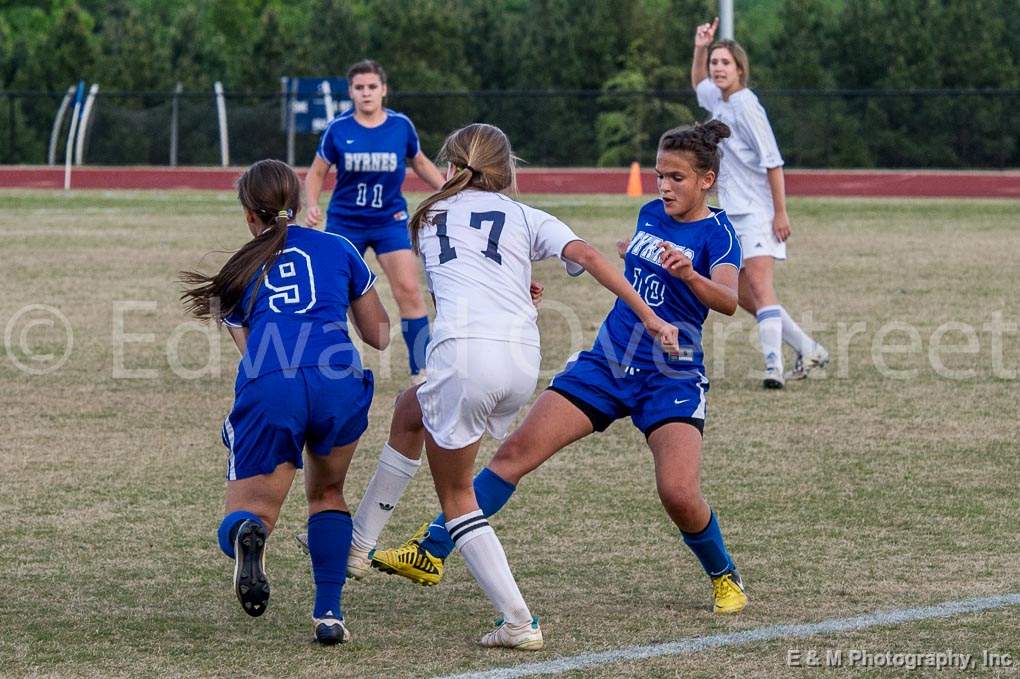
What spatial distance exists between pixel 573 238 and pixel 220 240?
47.3 feet

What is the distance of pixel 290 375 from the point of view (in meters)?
4.62

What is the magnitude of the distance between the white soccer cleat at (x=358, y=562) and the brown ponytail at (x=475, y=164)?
3.88 ft

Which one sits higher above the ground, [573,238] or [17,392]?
[573,238]

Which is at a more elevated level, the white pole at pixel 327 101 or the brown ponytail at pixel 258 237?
the brown ponytail at pixel 258 237

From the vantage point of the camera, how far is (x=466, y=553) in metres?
4.64

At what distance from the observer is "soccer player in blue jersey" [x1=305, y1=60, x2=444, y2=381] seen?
9.80 meters

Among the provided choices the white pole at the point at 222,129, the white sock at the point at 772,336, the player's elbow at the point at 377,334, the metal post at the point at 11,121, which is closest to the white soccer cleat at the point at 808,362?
the white sock at the point at 772,336

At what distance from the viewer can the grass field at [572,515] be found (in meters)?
4.75

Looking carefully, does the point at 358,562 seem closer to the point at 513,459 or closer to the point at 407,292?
the point at 513,459

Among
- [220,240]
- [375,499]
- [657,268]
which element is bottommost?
[220,240]

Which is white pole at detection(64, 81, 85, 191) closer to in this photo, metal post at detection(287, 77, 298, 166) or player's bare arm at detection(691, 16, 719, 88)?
metal post at detection(287, 77, 298, 166)

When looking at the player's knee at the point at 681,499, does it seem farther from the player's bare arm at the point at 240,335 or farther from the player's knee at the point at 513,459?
the player's bare arm at the point at 240,335

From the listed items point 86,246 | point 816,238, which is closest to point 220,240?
point 86,246

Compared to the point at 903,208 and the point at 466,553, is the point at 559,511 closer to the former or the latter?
the point at 466,553
